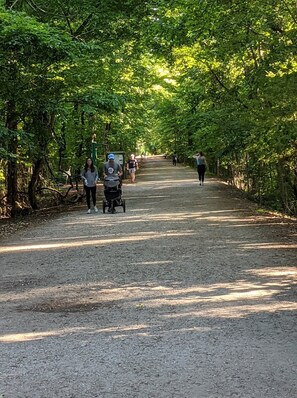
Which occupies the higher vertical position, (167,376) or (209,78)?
(209,78)

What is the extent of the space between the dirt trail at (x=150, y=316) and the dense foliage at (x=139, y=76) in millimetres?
3711

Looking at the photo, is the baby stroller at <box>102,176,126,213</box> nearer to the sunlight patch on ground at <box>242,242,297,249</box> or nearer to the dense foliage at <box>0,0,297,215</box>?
the dense foliage at <box>0,0,297,215</box>

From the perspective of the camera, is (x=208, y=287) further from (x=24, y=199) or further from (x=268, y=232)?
(x=24, y=199)

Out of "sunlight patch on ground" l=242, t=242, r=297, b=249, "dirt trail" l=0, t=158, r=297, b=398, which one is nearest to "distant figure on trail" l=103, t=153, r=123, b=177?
"dirt trail" l=0, t=158, r=297, b=398

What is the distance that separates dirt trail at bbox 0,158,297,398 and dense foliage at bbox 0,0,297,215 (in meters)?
3.71

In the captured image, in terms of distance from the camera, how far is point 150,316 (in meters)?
5.61

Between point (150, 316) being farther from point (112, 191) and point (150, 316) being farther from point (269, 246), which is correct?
point (112, 191)

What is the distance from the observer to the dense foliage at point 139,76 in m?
11.3

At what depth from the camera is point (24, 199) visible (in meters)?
19.3

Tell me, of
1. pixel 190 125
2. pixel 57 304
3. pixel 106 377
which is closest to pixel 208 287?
pixel 57 304

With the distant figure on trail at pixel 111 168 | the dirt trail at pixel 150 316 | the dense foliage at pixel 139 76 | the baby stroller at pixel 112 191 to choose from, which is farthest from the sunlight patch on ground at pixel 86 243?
the distant figure on trail at pixel 111 168

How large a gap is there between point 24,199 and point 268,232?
10906 millimetres

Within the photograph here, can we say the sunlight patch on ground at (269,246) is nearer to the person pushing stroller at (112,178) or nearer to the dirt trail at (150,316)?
the dirt trail at (150,316)

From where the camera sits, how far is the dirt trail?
395 cm
